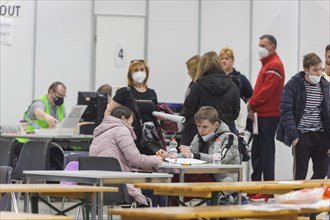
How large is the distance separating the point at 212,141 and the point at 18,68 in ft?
23.2

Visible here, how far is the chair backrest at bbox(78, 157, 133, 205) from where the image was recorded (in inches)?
288

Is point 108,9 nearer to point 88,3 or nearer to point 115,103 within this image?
point 88,3

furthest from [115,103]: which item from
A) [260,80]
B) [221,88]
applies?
[260,80]

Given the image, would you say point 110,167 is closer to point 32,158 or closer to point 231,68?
point 32,158

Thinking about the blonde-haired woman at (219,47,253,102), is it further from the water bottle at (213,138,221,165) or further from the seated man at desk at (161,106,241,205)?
the water bottle at (213,138,221,165)

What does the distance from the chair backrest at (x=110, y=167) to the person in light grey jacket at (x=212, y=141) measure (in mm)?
901

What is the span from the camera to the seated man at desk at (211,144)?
8.09m

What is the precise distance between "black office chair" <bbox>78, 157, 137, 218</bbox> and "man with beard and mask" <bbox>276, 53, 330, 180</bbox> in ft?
9.29

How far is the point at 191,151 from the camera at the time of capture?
8.32 metres

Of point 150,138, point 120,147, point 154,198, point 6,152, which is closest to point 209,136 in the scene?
point 154,198

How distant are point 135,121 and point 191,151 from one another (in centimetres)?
106

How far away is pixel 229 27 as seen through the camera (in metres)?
15.1

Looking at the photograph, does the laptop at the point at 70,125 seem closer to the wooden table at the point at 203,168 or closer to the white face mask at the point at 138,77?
the white face mask at the point at 138,77

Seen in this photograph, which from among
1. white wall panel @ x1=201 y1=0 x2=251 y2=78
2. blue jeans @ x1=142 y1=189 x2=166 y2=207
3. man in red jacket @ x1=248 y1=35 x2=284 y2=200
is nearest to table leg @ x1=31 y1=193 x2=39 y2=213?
blue jeans @ x1=142 y1=189 x2=166 y2=207
